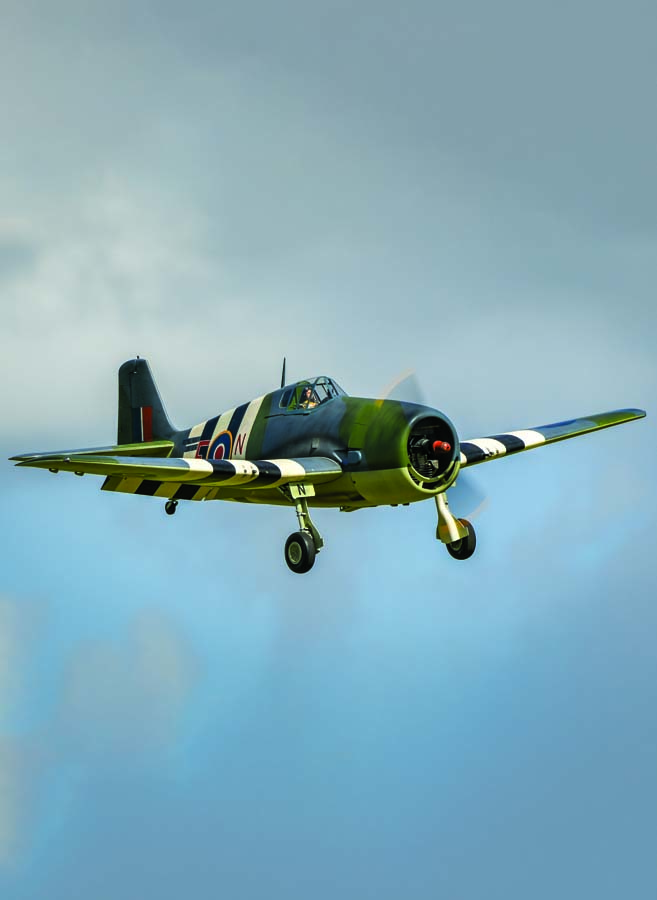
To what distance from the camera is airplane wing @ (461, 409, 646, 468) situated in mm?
28828

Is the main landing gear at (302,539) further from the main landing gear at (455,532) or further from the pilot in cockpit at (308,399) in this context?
the main landing gear at (455,532)

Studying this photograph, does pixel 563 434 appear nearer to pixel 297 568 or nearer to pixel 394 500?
pixel 394 500

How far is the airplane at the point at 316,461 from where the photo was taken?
25812 mm

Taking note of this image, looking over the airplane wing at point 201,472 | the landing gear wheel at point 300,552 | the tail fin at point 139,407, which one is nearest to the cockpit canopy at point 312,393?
the airplane wing at point 201,472

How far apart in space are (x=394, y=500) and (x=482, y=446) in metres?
3.50

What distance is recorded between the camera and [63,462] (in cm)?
2411

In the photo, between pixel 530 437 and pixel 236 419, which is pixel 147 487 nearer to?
pixel 236 419

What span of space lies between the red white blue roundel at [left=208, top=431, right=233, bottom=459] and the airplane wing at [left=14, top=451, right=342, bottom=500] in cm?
235

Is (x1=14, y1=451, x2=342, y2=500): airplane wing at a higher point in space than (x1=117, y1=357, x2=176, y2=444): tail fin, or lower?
lower

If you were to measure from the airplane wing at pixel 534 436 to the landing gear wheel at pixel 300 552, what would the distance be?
13.4 ft

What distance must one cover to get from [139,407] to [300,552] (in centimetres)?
1035

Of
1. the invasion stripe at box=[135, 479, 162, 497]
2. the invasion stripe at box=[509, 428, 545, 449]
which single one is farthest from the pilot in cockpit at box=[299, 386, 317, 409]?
the invasion stripe at box=[509, 428, 545, 449]

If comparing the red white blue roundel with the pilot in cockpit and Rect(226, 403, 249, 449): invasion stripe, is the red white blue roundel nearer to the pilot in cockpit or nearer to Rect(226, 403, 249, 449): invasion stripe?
Rect(226, 403, 249, 449): invasion stripe

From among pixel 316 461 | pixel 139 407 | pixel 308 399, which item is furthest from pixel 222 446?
pixel 139 407
